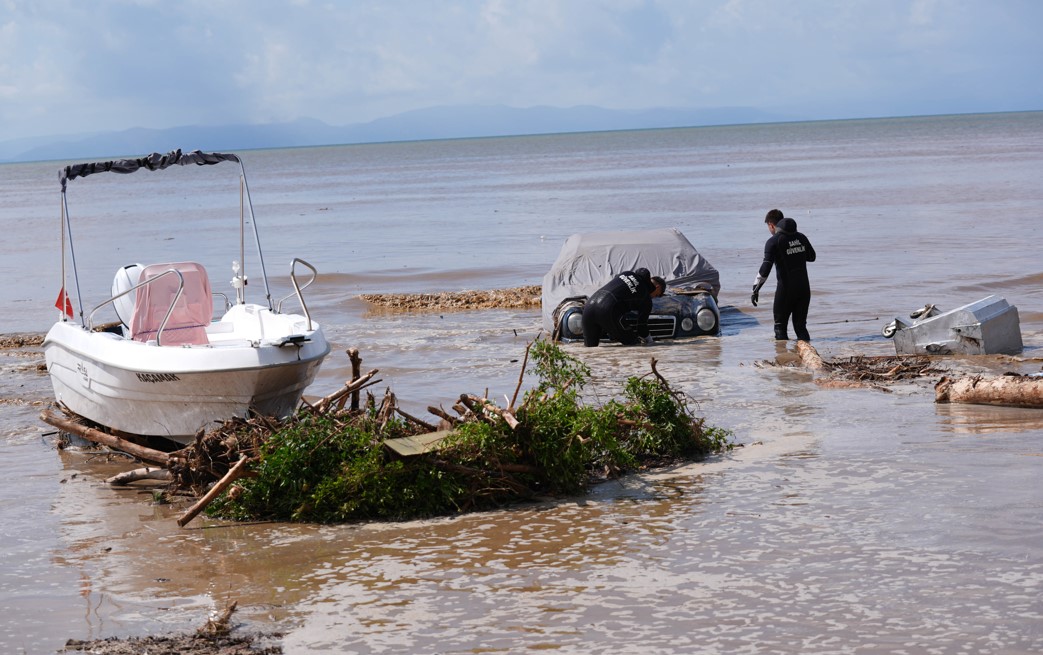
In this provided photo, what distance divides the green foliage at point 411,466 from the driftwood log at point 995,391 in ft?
12.8

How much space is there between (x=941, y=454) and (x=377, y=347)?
347 inches

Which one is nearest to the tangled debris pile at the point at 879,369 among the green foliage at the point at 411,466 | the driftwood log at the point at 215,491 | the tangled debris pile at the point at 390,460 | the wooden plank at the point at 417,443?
Answer: the tangled debris pile at the point at 390,460

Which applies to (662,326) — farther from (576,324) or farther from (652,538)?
(652,538)

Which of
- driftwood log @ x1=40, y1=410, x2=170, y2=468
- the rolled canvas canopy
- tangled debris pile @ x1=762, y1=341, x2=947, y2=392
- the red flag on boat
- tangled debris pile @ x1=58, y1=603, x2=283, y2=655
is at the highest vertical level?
the rolled canvas canopy

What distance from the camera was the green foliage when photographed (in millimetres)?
7621

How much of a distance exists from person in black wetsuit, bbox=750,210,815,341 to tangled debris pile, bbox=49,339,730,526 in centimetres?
612

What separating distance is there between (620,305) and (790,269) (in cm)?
215

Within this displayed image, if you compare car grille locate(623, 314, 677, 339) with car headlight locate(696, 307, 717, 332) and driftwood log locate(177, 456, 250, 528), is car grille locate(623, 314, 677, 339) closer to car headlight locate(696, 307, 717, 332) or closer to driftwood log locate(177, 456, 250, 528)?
car headlight locate(696, 307, 717, 332)

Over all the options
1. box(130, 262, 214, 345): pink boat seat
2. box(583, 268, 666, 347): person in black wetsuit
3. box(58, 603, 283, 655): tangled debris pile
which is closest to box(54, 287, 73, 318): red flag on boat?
box(130, 262, 214, 345): pink boat seat

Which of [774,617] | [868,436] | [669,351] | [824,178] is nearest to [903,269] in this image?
[669,351]

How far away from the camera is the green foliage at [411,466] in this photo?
25.0 ft

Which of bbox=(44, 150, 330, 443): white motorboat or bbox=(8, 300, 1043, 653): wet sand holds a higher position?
bbox=(44, 150, 330, 443): white motorboat

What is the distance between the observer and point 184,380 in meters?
9.15

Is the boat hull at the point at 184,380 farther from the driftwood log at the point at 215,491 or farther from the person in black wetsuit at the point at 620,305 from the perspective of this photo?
the person in black wetsuit at the point at 620,305
